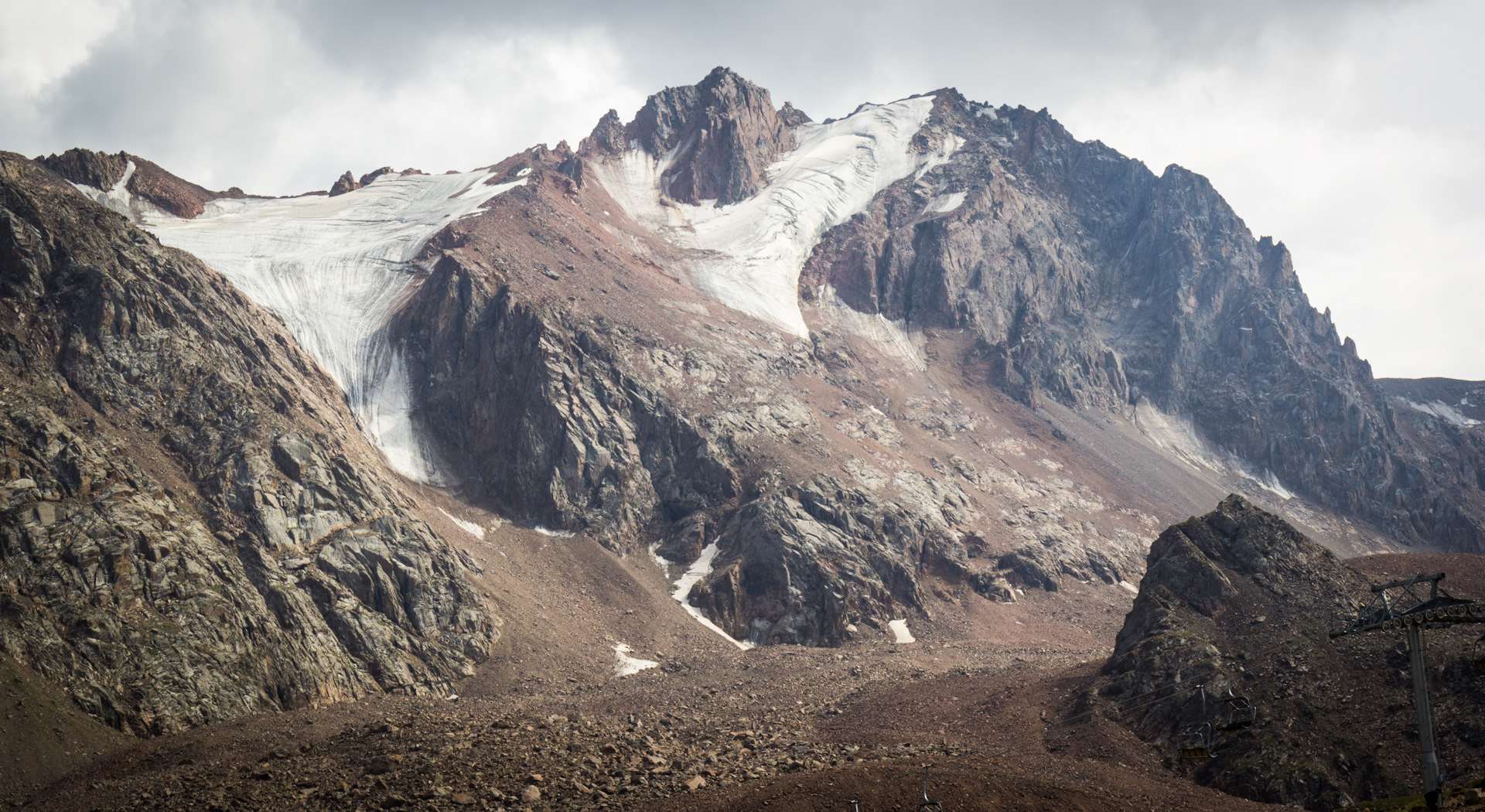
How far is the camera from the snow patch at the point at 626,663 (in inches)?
3350

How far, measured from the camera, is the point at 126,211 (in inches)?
5167

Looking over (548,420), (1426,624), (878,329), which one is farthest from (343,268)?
(1426,624)

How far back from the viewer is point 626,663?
3423 inches

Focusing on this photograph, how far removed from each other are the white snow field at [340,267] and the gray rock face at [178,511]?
16.6 m

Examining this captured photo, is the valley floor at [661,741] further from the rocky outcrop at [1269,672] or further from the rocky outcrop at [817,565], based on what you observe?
the rocky outcrop at [817,565]

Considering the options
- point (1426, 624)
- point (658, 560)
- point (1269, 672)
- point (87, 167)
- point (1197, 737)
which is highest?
point (87, 167)

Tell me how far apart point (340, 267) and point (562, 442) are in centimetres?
4931

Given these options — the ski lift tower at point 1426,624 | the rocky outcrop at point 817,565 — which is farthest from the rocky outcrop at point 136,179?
the ski lift tower at point 1426,624

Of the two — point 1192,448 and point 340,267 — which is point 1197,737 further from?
point 1192,448

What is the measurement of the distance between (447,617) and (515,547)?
69.1 ft

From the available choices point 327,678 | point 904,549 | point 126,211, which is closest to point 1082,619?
point 904,549

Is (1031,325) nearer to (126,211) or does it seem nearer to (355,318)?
(355,318)

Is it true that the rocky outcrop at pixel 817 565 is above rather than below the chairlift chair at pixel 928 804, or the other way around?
above

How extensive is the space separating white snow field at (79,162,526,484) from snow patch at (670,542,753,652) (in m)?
32.9
